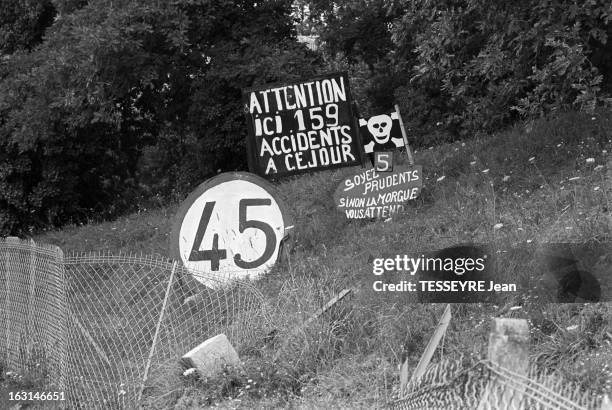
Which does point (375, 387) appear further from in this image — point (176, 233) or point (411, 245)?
point (176, 233)

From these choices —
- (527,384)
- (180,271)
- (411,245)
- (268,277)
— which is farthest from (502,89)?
(527,384)

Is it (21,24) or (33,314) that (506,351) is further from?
(21,24)

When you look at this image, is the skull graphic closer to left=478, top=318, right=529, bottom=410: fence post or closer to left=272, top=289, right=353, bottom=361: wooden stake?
left=272, top=289, right=353, bottom=361: wooden stake

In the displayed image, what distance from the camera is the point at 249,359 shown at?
22.5ft

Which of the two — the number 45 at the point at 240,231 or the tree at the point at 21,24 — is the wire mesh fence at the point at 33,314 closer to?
the number 45 at the point at 240,231

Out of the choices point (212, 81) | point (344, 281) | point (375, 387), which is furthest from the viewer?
point (212, 81)

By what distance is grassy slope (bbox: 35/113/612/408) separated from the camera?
6035 mm

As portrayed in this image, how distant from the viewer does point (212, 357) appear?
21.9 feet

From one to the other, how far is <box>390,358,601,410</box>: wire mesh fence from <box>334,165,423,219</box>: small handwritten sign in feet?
18.6

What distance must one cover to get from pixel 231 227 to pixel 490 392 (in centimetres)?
536

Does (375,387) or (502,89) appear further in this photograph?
(502,89)

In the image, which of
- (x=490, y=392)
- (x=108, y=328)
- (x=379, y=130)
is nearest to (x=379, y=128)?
(x=379, y=130)

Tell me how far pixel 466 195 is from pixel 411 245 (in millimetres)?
1183

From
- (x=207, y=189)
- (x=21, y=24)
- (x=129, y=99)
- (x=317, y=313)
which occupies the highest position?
(x=21, y=24)
